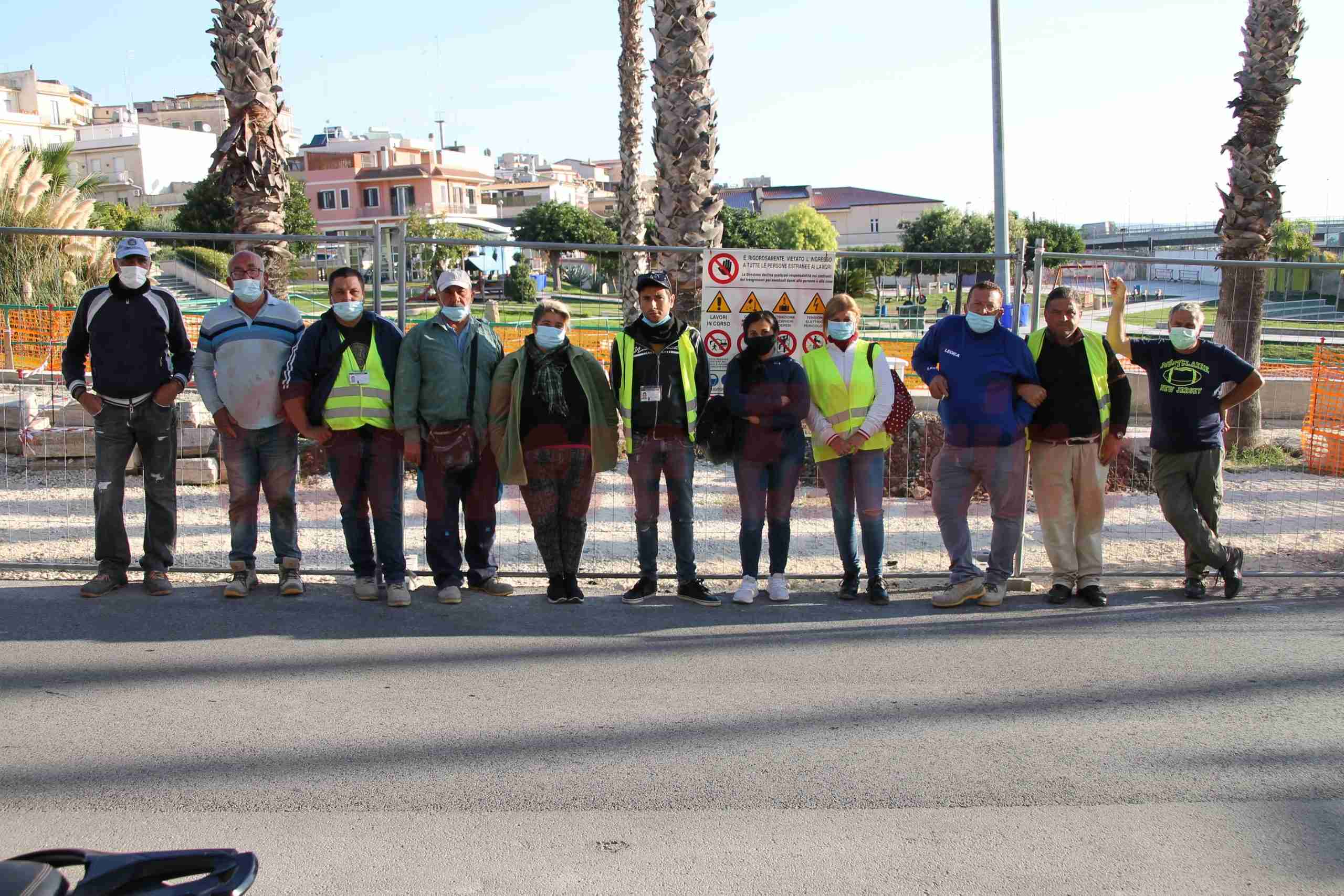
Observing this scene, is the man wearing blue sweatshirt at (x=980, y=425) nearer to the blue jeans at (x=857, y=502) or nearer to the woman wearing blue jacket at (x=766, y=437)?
the blue jeans at (x=857, y=502)

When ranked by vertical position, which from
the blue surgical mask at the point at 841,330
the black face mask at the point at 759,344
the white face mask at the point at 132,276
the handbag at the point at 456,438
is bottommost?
the handbag at the point at 456,438

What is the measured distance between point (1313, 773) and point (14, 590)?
23.7ft

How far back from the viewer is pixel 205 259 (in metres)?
9.23

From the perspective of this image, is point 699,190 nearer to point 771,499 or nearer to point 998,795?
point 771,499

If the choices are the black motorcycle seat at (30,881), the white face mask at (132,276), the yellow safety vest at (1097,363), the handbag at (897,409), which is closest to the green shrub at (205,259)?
the white face mask at (132,276)

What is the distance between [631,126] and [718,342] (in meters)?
16.3

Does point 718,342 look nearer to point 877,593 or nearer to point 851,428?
point 851,428

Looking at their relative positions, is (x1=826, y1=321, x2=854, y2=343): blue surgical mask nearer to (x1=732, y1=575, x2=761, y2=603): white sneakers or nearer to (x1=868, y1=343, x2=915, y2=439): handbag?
(x1=868, y1=343, x2=915, y2=439): handbag

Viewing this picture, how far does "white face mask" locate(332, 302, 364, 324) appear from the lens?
23.2ft

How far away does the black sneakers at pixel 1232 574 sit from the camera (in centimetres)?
756

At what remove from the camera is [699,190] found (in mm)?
13055

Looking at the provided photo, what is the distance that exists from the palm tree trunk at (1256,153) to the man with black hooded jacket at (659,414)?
881 cm

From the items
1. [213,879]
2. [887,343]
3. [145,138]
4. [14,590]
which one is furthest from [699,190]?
[145,138]

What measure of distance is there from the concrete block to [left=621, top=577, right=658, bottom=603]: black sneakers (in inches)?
211
